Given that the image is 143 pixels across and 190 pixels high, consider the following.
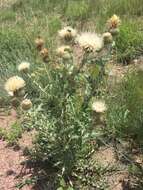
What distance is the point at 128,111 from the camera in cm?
442

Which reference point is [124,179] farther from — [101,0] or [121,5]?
[101,0]

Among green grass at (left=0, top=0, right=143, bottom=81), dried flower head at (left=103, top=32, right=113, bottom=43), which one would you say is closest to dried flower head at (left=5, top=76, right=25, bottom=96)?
dried flower head at (left=103, top=32, right=113, bottom=43)

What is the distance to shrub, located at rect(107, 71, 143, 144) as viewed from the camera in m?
4.39

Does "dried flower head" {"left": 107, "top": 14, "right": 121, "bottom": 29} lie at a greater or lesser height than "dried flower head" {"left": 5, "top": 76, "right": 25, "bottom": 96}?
greater

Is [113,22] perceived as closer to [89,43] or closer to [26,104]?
[89,43]

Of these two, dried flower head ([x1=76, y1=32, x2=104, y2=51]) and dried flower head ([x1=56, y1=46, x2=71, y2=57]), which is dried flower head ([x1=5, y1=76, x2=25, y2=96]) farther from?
dried flower head ([x1=76, y1=32, x2=104, y2=51])

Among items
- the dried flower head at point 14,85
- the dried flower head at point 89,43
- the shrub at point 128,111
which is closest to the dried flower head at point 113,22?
the dried flower head at point 89,43

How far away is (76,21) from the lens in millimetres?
7082

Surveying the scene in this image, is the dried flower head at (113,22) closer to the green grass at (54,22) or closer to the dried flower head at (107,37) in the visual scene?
the dried flower head at (107,37)

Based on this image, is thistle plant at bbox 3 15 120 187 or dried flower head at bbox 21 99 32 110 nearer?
dried flower head at bbox 21 99 32 110

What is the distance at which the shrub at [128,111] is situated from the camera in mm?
4391

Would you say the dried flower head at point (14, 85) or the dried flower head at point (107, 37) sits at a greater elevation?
the dried flower head at point (107, 37)

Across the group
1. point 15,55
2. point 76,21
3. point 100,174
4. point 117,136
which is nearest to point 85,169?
point 100,174

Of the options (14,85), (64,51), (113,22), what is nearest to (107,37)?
(113,22)
